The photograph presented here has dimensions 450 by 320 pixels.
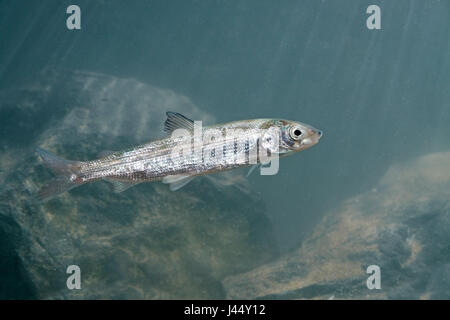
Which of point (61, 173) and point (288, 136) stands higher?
point (288, 136)

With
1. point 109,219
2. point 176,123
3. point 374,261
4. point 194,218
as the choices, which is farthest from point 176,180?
point 374,261

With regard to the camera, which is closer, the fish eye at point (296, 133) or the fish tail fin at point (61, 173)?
the fish eye at point (296, 133)

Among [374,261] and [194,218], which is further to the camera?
[194,218]

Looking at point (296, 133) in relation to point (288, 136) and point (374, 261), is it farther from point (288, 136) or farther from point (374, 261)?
point (374, 261)

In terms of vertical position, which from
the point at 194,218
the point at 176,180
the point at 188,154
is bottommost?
the point at 176,180

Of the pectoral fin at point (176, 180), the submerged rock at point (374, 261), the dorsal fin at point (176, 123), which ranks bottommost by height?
the submerged rock at point (374, 261)

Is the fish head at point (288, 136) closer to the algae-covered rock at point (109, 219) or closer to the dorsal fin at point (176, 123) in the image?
the dorsal fin at point (176, 123)

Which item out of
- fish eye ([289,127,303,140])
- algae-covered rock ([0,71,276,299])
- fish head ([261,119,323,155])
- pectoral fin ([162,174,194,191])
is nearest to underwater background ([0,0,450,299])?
algae-covered rock ([0,71,276,299])

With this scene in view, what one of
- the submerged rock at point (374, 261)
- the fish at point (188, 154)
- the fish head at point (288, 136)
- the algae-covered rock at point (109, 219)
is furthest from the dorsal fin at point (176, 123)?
the submerged rock at point (374, 261)
